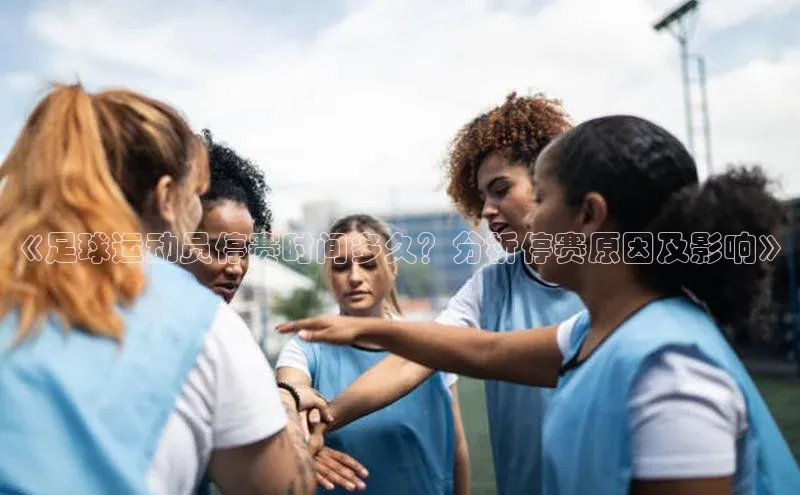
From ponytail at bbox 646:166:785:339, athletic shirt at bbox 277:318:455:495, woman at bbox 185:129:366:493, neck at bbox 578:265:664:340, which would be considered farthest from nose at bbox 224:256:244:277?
ponytail at bbox 646:166:785:339

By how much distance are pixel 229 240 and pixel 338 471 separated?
0.82 meters

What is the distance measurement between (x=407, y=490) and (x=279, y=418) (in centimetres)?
138

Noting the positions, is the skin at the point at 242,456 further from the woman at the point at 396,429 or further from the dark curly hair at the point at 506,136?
the dark curly hair at the point at 506,136

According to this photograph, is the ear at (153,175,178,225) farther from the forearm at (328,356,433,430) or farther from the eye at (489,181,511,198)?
the eye at (489,181,511,198)

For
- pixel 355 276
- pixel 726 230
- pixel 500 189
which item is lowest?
pixel 355 276

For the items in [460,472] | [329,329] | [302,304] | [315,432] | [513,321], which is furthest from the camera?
[302,304]

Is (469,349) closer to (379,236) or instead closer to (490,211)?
(490,211)

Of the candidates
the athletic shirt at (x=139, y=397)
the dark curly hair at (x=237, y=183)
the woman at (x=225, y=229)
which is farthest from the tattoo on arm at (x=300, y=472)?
the dark curly hair at (x=237, y=183)

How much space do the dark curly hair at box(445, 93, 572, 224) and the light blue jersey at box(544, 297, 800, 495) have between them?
1385mm

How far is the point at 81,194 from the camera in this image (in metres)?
1.09

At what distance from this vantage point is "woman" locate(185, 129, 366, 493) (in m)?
2.05

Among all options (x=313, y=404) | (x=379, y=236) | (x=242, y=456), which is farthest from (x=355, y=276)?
(x=242, y=456)

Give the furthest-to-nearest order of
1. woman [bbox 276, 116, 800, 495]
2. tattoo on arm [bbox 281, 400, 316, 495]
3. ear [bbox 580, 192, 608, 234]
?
ear [bbox 580, 192, 608, 234] → tattoo on arm [bbox 281, 400, 316, 495] → woman [bbox 276, 116, 800, 495]

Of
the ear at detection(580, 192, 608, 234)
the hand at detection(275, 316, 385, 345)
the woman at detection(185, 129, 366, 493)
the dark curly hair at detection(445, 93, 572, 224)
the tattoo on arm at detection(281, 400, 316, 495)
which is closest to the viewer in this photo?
the tattoo on arm at detection(281, 400, 316, 495)
